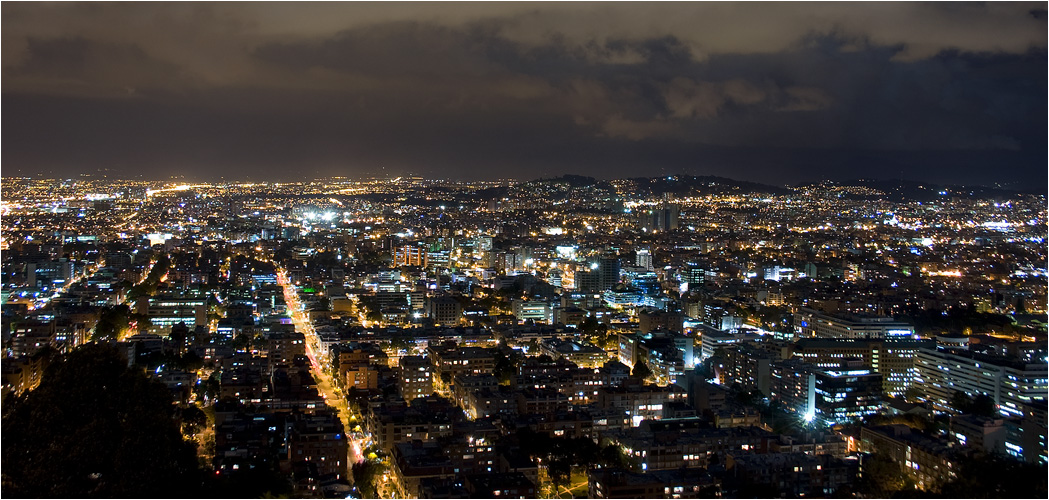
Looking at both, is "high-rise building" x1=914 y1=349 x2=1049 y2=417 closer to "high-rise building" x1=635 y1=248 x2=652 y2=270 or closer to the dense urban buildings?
the dense urban buildings

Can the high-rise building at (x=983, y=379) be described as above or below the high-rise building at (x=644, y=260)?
below

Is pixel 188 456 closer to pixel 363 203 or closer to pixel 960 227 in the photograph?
pixel 960 227

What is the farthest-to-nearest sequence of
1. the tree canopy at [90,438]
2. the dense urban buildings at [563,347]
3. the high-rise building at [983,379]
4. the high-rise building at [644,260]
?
the high-rise building at [644,260] → the high-rise building at [983,379] → the dense urban buildings at [563,347] → the tree canopy at [90,438]

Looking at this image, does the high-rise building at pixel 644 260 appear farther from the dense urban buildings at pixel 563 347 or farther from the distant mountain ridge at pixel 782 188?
the distant mountain ridge at pixel 782 188

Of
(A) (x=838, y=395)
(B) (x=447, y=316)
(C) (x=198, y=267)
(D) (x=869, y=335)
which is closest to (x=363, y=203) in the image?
(C) (x=198, y=267)

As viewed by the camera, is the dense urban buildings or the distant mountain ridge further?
the distant mountain ridge

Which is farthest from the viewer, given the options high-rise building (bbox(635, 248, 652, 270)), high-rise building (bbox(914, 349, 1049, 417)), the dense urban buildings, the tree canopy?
high-rise building (bbox(635, 248, 652, 270))

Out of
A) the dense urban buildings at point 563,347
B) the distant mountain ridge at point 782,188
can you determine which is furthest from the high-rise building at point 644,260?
the distant mountain ridge at point 782,188

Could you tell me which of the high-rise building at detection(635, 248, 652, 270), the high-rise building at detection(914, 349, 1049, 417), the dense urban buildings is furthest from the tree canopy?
the high-rise building at detection(635, 248, 652, 270)

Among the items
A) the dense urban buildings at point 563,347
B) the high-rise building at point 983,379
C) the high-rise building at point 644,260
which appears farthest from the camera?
the high-rise building at point 644,260
